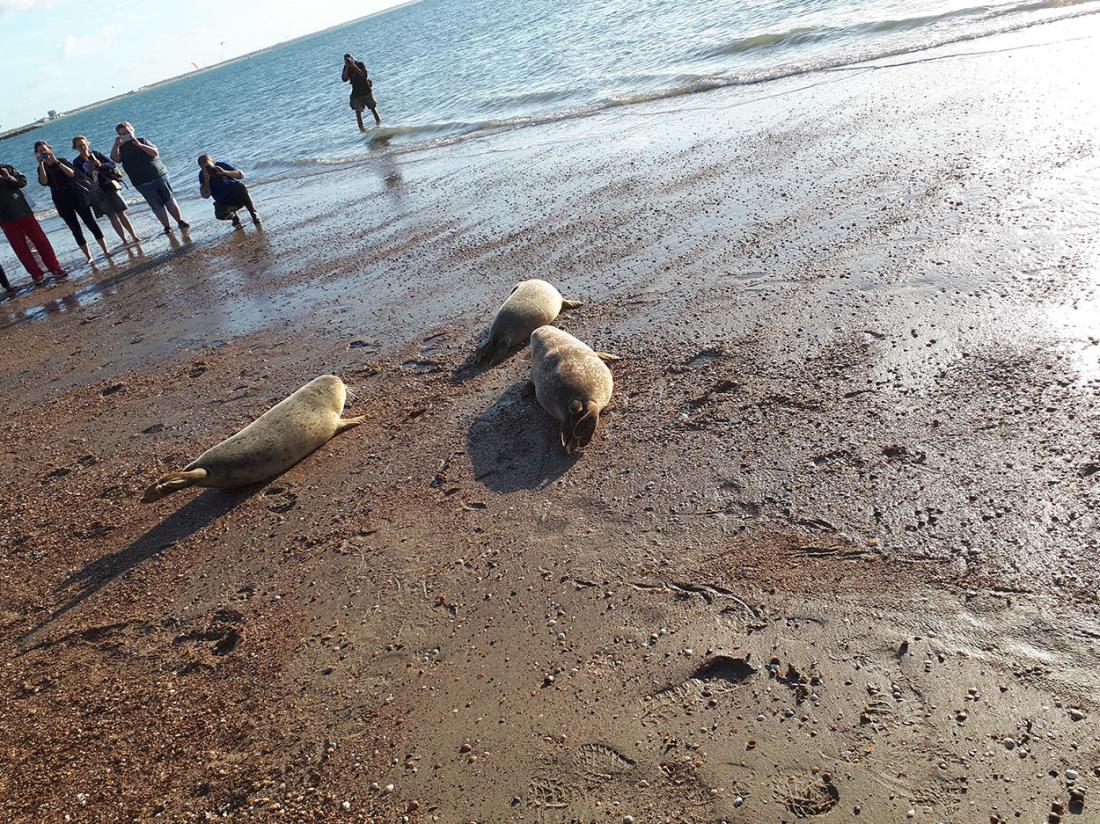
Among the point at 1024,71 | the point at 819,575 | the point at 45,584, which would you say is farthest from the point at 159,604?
the point at 1024,71

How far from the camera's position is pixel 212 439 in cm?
595

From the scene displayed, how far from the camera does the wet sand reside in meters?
2.85

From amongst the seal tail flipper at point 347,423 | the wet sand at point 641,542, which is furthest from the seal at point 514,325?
the seal tail flipper at point 347,423

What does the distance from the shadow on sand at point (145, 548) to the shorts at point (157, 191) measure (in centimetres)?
935

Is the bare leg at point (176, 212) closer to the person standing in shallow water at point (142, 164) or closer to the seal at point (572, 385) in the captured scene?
the person standing in shallow water at point (142, 164)

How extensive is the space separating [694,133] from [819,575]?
9.36 metres

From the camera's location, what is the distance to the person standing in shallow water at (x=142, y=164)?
1191 centimetres

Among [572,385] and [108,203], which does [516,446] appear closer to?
[572,385]

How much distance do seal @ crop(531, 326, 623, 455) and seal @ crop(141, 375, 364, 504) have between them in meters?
1.52

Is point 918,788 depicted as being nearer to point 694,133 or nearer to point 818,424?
point 818,424

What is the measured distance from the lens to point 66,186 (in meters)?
11.9

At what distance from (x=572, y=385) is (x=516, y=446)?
559mm

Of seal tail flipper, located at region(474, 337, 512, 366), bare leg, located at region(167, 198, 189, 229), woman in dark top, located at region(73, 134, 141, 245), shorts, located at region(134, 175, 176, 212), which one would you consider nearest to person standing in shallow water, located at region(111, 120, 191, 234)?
shorts, located at region(134, 175, 176, 212)

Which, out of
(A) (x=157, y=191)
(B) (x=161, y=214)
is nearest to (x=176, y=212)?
(B) (x=161, y=214)
